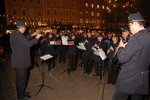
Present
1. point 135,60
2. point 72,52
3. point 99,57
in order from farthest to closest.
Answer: point 72,52 → point 99,57 → point 135,60

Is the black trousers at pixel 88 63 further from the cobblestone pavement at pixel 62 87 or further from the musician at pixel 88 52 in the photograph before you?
the cobblestone pavement at pixel 62 87

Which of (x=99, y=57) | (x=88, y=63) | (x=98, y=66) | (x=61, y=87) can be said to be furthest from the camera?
(x=88, y=63)

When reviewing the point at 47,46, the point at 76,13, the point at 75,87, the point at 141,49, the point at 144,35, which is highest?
the point at 76,13

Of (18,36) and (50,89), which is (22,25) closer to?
(18,36)

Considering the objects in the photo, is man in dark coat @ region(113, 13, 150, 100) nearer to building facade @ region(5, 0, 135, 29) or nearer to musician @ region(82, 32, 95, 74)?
musician @ region(82, 32, 95, 74)

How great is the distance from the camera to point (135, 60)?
2.72 metres

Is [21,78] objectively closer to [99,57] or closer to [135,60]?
[135,60]

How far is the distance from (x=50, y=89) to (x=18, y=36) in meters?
2.69

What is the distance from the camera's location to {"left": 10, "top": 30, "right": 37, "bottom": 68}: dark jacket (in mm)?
4539

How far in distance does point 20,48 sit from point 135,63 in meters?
3.54

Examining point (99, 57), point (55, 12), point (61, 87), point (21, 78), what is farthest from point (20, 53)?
point (55, 12)

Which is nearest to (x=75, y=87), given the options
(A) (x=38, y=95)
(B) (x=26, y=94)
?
(A) (x=38, y=95)

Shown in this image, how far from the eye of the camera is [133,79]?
2.83m

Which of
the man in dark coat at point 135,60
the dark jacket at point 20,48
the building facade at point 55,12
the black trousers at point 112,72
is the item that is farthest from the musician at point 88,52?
the building facade at point 55,12
